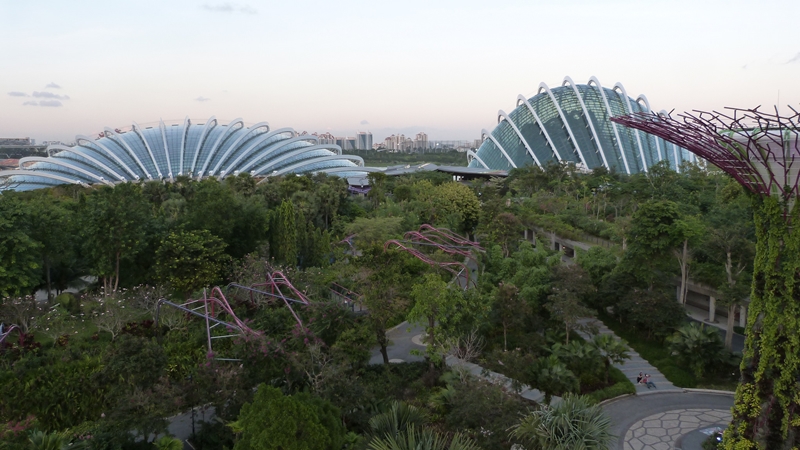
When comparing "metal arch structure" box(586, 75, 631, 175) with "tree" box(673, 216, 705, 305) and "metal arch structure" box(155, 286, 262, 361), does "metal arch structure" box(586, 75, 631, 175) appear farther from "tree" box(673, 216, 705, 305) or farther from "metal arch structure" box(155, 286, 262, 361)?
"metal arch structure" box(155, 286, 262, 361)

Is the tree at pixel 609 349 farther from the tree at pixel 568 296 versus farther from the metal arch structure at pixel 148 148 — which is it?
A: the metal arch structure at pixel 148 148

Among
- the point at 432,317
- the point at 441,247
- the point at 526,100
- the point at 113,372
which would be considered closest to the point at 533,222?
the point at 441,247

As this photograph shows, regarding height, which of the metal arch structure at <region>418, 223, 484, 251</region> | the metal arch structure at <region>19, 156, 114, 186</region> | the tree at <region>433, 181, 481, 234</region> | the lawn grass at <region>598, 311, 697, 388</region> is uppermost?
the metal arch structure at <region>19, 156, 114, 186</region>

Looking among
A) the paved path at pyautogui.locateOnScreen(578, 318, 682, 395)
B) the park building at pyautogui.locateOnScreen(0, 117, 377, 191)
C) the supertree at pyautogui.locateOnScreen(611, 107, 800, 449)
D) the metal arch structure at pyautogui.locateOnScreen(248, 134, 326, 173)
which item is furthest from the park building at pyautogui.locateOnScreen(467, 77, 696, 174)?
the supertree at pyautogui.locateOnScreen(611, 107, 800, 449)

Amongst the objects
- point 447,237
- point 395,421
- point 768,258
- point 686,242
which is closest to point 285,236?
point 447,237

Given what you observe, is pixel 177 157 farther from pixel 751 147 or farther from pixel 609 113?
pixel 751 147

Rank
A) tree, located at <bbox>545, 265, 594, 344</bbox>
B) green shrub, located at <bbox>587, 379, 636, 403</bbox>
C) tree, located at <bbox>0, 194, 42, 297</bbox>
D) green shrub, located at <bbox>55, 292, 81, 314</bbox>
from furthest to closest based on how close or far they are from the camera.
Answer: green shrub, located at <bbox>55, 292, 81, 314</bbox>
tree, located at <bbox>0, 194, 42, 297</bbox>
tree, located at <bbox>545, 265, 594, 344</bbox>
green shrub, located at <bbox>587, 379, 636, 403</bbox>

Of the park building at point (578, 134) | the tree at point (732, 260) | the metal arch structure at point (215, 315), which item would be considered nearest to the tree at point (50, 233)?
the metal arch structure at point (215, 315)
